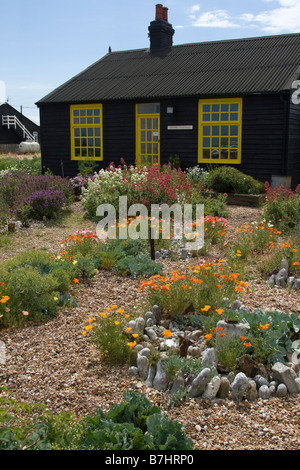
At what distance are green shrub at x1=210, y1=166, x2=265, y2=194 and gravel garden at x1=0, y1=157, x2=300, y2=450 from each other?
15.2 feet

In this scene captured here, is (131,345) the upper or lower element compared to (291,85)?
lower

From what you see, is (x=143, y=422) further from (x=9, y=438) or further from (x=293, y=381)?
(x=293, y=381)

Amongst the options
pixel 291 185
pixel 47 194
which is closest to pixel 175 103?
pixel 291 185

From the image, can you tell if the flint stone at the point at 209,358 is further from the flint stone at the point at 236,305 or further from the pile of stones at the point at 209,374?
the flint stone at the point at 236,305

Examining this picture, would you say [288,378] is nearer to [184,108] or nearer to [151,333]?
[151,333]

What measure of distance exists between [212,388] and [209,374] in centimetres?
9

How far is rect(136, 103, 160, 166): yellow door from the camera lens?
14.2 m

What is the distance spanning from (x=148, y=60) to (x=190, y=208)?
30.3 ft

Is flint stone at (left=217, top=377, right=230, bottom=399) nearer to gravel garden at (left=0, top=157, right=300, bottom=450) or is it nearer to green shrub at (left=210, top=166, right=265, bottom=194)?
gravel garden at (left=0, top=157, right=300, bottom=450)

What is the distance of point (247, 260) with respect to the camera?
20.2 feet

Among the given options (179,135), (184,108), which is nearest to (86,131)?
(179,135)

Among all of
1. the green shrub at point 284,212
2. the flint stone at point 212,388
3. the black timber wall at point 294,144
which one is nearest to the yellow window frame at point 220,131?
the black timber wall at point 294,144

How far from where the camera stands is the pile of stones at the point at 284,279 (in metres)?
5.23

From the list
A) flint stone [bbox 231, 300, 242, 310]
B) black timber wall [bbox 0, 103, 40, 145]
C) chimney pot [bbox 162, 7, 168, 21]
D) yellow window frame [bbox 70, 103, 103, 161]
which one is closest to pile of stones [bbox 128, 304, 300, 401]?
flint stone [bbox 231, 300, 242, 310]
